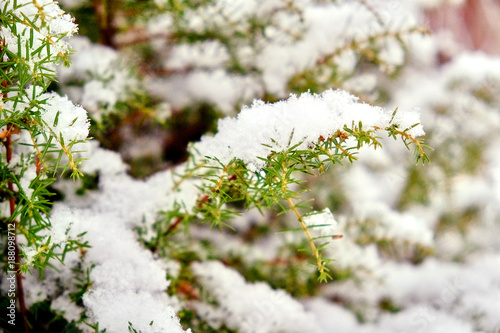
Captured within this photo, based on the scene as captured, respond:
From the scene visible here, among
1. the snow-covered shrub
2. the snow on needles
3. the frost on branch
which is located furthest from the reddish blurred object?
the frost on branch

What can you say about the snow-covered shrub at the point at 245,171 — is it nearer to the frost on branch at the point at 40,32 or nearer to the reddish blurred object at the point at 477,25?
the frost on branch at the point at 40,32

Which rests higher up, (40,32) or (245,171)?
(40,32)

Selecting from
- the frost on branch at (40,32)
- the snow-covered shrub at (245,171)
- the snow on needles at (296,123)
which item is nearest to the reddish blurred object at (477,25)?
the snow-covered shrub at (245,171)

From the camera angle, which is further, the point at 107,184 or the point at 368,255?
the point at 368,255

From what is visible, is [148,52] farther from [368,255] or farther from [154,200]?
[368,255]

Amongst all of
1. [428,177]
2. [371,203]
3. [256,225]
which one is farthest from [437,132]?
[256,225]

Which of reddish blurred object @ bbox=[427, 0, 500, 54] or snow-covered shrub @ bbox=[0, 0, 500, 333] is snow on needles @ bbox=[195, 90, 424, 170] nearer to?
snow-covered shrub @ bbox=[0, 0, 500, 333]

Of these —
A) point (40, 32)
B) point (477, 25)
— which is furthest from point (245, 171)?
point (477, 25)

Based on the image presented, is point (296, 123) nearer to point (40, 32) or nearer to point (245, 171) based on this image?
point (245, 171)
